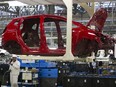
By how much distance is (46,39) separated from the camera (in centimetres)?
655

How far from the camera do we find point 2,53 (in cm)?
1458

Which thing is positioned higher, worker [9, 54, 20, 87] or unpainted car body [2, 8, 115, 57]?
unpainted car body [2, 8, 115, 57]

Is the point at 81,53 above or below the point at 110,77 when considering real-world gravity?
above

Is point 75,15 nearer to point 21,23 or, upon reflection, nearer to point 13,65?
point 13,65

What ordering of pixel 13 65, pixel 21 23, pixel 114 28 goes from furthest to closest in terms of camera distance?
pixel 114 28, pixel 13 65, pixel 21 23

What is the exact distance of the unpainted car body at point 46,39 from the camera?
607cm

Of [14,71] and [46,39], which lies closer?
[46,39]

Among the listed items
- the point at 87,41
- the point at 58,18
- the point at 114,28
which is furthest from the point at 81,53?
the point at 114,28

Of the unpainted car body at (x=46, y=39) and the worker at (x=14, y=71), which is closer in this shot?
the unpainted car body at (x=46, y=39)

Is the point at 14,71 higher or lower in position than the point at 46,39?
lower

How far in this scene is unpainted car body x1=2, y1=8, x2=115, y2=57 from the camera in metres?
6.07

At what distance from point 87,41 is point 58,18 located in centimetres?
78

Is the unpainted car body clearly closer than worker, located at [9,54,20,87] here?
Yes

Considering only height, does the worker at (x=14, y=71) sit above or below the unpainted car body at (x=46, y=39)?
below
